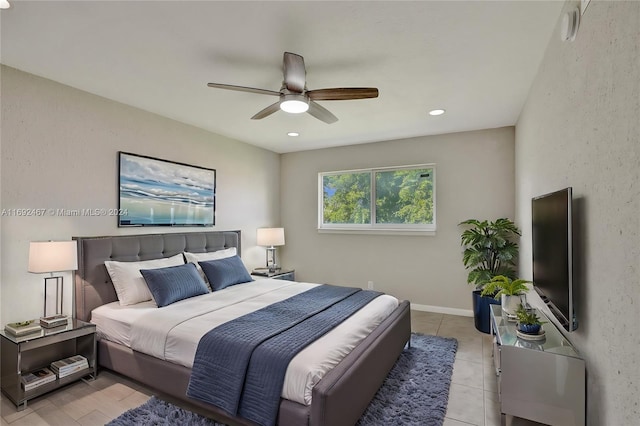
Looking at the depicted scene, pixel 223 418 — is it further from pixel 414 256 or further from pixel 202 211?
pixel 414 256

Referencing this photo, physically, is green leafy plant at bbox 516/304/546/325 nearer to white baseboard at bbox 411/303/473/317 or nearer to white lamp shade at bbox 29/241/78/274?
white baseboard at bbox 411/303/473/317

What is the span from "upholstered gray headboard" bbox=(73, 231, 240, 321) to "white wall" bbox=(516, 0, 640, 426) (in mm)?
3666

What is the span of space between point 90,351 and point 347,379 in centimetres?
229

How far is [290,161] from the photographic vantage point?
19.1ft

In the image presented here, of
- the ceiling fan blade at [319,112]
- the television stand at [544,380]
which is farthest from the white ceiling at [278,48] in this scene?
the television stand at [544,380]

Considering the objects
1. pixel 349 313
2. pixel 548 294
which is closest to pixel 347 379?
pixel 349 313

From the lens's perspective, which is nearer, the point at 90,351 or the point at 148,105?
the point at 90,351

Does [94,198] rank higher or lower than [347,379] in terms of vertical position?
higher

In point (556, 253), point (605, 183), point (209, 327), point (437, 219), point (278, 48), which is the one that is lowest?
point (209, 327)

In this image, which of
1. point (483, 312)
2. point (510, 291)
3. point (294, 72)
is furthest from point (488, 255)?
point (294, 72)

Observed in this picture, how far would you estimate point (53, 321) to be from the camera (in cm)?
Result: 257

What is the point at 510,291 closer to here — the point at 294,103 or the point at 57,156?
the point at 294,103

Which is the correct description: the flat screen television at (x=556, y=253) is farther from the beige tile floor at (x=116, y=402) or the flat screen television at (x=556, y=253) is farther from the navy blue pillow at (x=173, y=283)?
the navy blue pillow at (x=173, y=283)

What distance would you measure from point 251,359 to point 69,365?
5.77 feet
